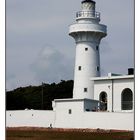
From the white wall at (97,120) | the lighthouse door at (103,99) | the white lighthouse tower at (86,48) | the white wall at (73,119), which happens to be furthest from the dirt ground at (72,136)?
the white lighthouse tower at (86,48)

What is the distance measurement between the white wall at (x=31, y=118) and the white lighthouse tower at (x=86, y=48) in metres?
2.89

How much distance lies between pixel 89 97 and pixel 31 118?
4678 mm

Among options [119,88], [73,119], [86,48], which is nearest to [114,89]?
[119,88]

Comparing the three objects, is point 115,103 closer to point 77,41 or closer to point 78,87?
point 78,87

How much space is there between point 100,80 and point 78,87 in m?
2.15

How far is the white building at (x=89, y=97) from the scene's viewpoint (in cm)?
2683

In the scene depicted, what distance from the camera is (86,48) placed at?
3198 cm

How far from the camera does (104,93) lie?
3072 cm

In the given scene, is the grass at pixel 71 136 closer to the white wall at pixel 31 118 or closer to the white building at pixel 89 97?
the white building at pixel 89 97

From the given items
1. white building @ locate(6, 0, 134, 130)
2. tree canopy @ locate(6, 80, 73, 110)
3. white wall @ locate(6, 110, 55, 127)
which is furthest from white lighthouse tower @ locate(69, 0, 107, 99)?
tree canopy @ locate(6, 80, 73, 110)

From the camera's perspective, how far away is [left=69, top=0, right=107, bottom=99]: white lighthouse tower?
31.3m

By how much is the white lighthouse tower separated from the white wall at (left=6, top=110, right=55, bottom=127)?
2895 mm

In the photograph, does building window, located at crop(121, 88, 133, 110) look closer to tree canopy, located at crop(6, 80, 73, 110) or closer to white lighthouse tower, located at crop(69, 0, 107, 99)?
white lighthouse tower, located at crop(69, 0, 107, 99)
